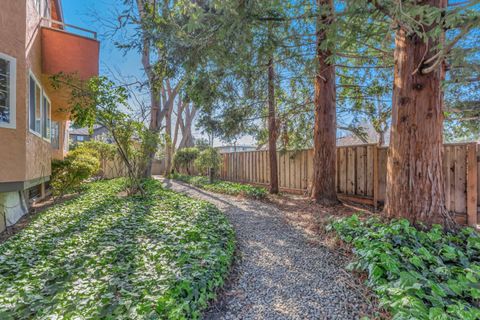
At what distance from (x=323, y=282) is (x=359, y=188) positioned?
4240 millimetres

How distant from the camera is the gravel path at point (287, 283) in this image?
239 centimetres

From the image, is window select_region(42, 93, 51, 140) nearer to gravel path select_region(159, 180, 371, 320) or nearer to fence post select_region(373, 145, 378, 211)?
gravel path select_region(159, 180, 371, 320)

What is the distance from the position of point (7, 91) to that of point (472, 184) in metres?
Result: 8.72

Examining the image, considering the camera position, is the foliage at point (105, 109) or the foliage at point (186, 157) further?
the foliage at point (186, 157)

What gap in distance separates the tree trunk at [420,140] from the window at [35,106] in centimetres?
744

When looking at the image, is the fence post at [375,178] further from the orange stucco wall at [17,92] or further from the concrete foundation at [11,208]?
the concrete foundation at [11,208]

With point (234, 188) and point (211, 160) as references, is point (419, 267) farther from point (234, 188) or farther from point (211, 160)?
point (211, 160)

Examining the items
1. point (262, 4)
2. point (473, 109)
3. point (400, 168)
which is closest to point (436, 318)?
point (400, 168)

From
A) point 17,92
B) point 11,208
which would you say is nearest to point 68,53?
point 17,92

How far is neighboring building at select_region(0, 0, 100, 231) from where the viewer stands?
4.46 m

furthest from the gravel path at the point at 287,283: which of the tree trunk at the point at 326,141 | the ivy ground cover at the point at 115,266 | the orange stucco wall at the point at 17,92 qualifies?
the orange stucco wall at the point at 17,92

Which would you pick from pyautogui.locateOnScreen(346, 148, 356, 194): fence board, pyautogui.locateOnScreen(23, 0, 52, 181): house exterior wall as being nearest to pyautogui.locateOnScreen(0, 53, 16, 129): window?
pyautogui.locateOnScreen(23, 0, 52, 181): house exterior wall

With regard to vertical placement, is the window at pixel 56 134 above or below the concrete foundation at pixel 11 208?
above

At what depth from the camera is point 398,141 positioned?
424cm
